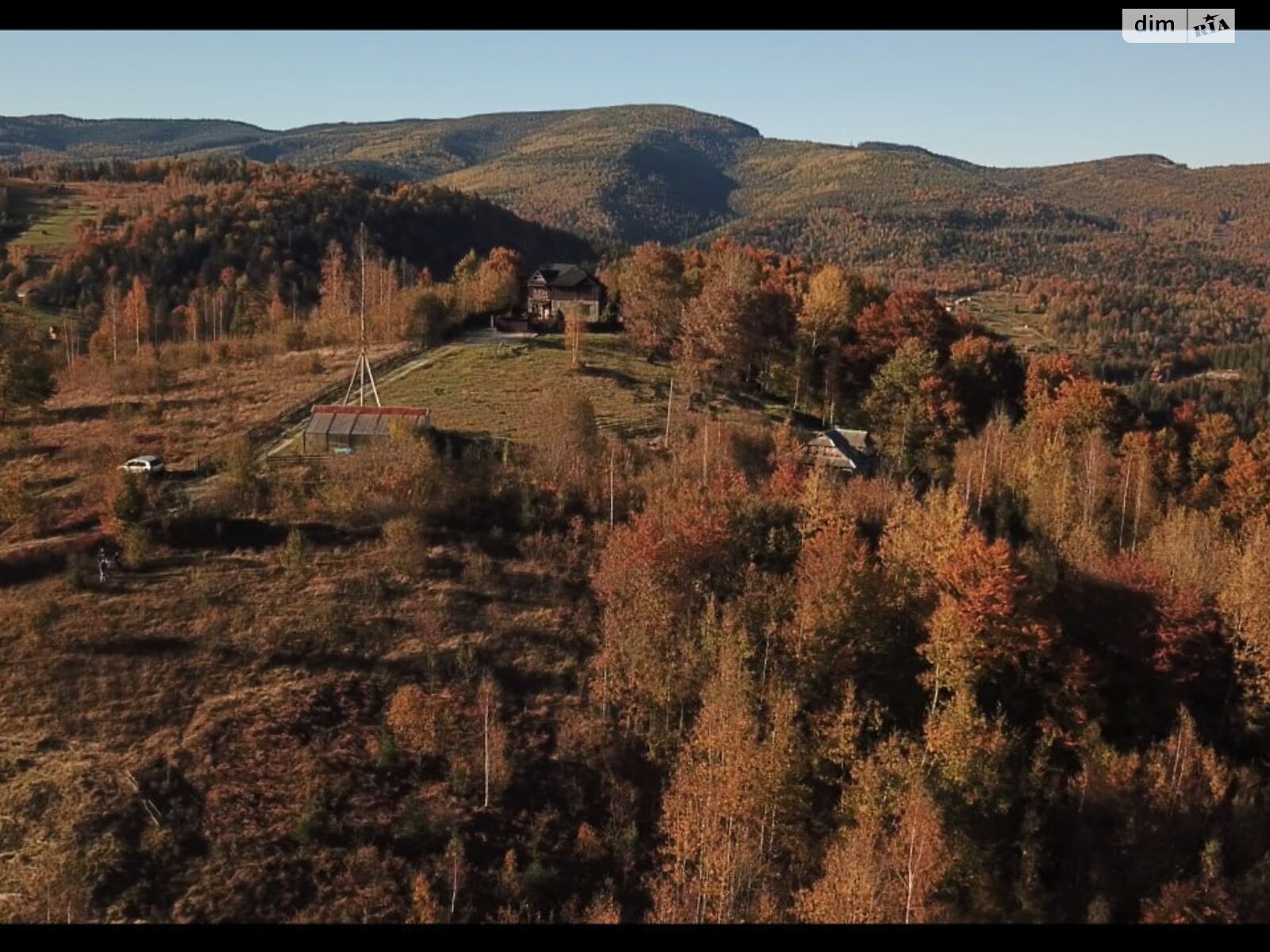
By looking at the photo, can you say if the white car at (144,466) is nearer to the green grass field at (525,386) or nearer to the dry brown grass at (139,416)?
the dry brown grass at (139,416)

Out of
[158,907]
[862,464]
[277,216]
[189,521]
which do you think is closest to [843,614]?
[862,464]

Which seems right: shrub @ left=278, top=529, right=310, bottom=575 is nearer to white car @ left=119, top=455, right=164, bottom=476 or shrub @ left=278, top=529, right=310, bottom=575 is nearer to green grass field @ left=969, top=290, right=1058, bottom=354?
white car @ left=119, top=455, right=164, bottom=476

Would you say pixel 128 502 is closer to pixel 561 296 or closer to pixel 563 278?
pixel 561 296

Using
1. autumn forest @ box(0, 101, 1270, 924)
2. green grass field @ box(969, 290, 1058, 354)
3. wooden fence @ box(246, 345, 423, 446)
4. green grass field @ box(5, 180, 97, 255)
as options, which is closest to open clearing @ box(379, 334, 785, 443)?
autumn forest @ box(0, 101, 1270, 924)

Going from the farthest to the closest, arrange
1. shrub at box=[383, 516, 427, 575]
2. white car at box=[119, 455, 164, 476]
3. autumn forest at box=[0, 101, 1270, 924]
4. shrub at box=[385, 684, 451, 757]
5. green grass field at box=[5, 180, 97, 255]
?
1. green grass field at box=[5, 180, 97, 255]
2. white car at box=[119, 455, 164, 476]
3. shrub at box=[383, 516, 427, 575]
4. shrub at box=[385, 684, 451, 757]
5. autumn forest at box=[0, 101, 1270, 924]

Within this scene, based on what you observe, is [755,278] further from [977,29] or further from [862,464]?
[977,29]
